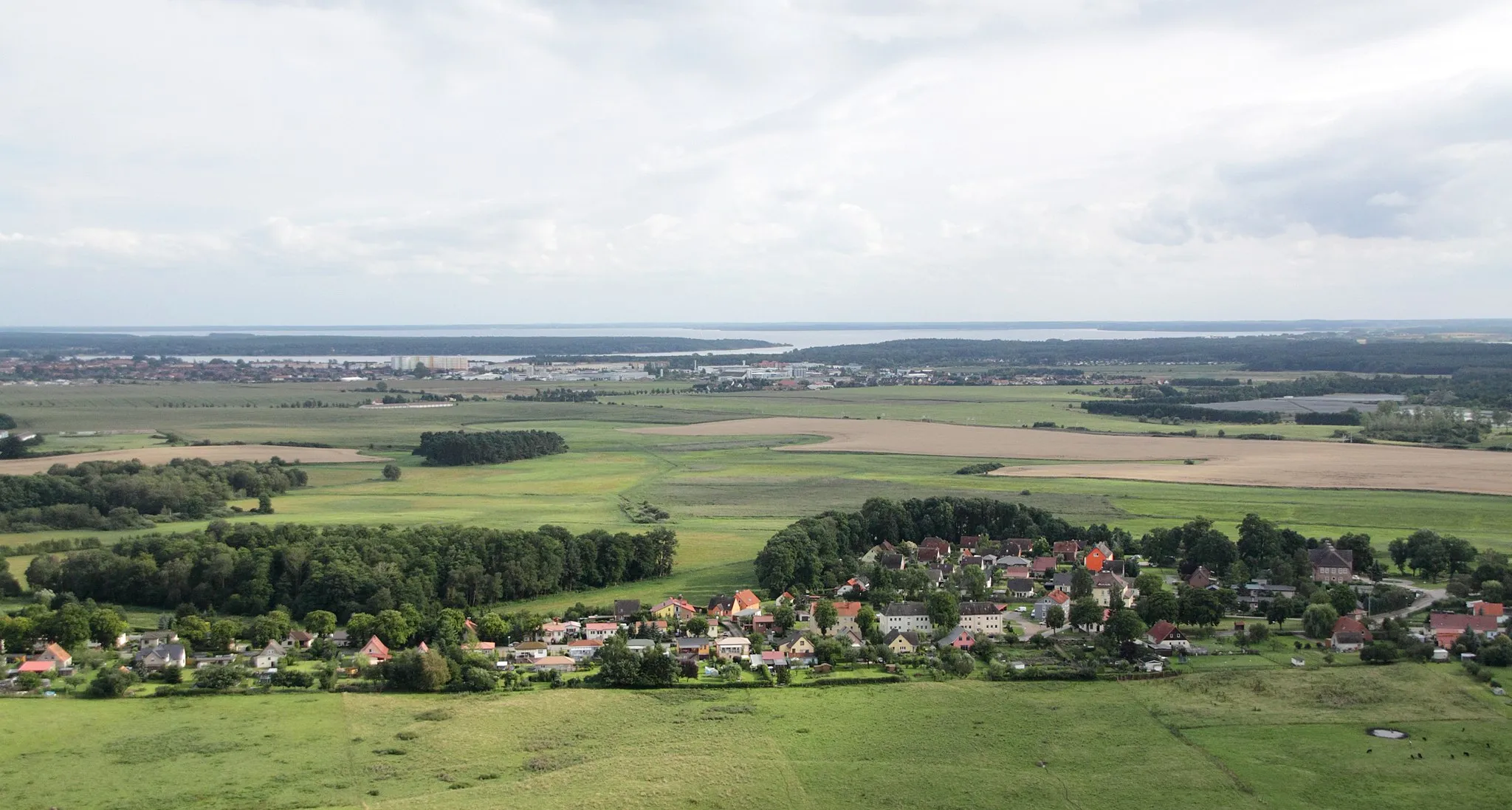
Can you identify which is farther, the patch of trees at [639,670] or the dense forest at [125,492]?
the dense forest at [125,492]

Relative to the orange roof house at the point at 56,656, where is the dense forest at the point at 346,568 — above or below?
above

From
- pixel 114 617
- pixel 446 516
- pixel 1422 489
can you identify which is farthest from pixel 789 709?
pixel 1422 489

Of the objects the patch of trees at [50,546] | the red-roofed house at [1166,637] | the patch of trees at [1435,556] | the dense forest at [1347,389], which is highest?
the dense forest at [1347,389]

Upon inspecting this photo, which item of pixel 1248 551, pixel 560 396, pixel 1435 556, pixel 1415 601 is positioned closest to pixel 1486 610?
pixel 1415 601

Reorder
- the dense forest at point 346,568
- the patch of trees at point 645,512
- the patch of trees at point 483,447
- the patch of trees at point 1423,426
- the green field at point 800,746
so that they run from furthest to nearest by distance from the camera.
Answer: the patch of trees at point 1423,426 < the patch of trees at point 483,447 < the patch of trees at point 645,512 < the dense forest at point 346,568 < the green field at point 800,746

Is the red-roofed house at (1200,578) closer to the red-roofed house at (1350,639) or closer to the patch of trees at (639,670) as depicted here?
the red-roofed house at (1350,639)

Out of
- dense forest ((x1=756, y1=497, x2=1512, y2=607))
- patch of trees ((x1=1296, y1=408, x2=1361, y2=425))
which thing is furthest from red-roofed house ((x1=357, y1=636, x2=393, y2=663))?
patch of trees ((x1=1296, y1=408, x2=1361, y2=425))

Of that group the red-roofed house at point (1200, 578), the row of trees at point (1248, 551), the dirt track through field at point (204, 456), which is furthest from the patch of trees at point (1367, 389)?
the dirt track through field at point (204, 456)

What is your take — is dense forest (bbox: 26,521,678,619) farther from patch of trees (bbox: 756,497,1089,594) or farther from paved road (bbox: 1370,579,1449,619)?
paved road (bbox: 1370,579,1449,619)
